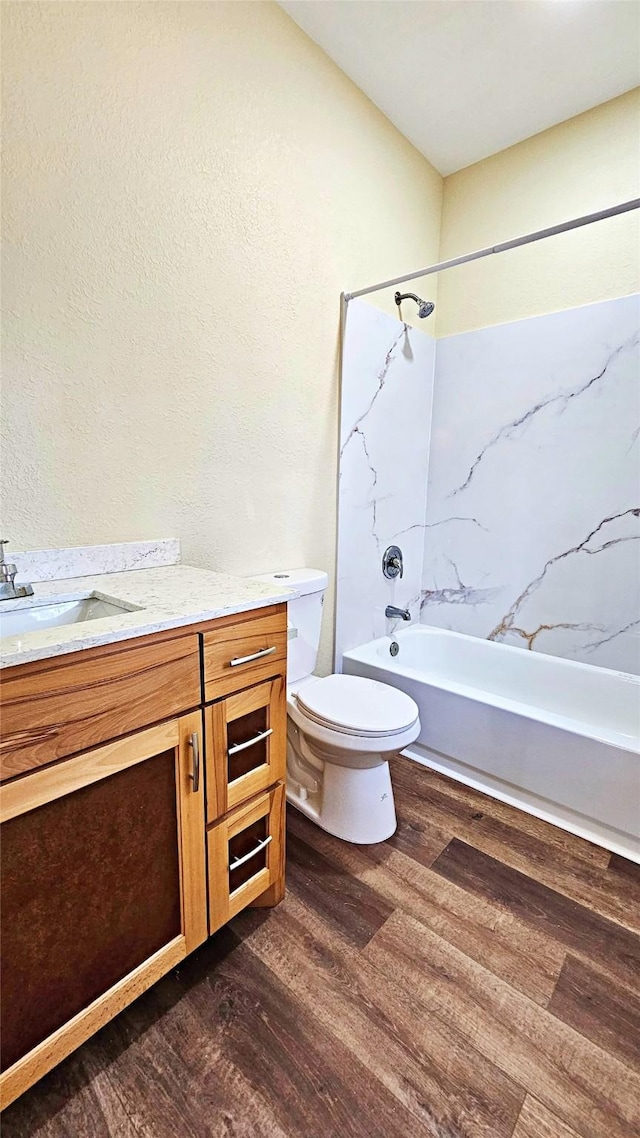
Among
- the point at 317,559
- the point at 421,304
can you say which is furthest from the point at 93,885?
the point at 421,304

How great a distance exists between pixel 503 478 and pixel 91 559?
6.36 feet

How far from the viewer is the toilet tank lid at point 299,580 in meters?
1.68

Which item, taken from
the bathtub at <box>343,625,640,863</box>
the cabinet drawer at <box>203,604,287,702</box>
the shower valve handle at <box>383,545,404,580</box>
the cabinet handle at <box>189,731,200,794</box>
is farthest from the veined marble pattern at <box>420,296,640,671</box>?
the cabinet handle at <box>189,731,200,794</box>

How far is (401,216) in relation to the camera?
2.21 m

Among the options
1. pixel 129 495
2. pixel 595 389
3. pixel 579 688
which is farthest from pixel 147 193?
pixel 579 688

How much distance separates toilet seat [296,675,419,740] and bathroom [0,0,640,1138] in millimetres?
18

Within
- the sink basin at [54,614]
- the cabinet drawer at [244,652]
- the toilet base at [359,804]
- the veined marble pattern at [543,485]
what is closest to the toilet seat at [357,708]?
the toilet base at [359,804]

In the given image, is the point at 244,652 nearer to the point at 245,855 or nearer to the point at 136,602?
the point at 136,602

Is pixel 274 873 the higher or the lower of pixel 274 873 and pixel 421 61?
the lower

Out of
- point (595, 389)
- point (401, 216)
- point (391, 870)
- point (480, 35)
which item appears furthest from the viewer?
point (401, 216)

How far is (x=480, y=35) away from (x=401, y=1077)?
3039 millimetres

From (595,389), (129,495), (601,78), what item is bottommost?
(129,495)

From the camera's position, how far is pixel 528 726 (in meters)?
1.74

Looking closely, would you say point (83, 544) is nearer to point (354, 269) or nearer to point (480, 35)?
point (354, 269)
